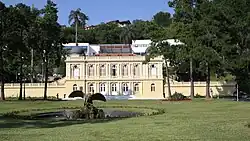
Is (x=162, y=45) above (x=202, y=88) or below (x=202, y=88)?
above

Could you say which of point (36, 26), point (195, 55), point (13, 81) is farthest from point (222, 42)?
point (13, 81)

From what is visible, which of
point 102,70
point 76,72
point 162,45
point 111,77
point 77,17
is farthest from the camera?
point 77,17

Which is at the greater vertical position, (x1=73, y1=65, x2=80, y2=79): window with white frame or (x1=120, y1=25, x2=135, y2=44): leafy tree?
(x1=120, y1=25, x2=135, y2=44): leafy tree

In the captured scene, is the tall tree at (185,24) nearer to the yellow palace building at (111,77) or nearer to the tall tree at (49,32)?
the tall tree at (49,32)

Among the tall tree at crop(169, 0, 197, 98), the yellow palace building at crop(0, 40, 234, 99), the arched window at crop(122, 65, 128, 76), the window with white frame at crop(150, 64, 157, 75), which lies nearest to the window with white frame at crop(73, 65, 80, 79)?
the yellow palace building at crop(0, 40, 234, 99)

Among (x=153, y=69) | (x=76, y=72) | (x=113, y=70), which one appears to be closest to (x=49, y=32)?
(x=76, y=72)

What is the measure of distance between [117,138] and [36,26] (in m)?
49.7

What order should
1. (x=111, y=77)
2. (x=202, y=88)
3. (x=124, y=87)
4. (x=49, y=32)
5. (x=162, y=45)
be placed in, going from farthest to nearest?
(x=111, y=77) → (x=124, y=87) → (x=202, y=88) → (x=49, y=32) → (x=162, y=45)

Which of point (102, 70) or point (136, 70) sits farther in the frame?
point (102, 70)

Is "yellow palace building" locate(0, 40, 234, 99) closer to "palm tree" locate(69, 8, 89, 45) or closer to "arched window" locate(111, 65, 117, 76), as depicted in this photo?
"arched window" locate(111, 65, 117, 76)

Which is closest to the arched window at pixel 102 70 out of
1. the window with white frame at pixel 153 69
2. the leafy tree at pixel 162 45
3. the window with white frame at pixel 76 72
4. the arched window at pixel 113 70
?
the arched window at pixel 113 70

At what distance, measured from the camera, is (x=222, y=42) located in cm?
4738

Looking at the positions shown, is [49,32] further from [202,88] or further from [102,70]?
[202,88]

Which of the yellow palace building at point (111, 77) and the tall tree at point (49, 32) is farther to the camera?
the yellow palace building at point (111, 77)
